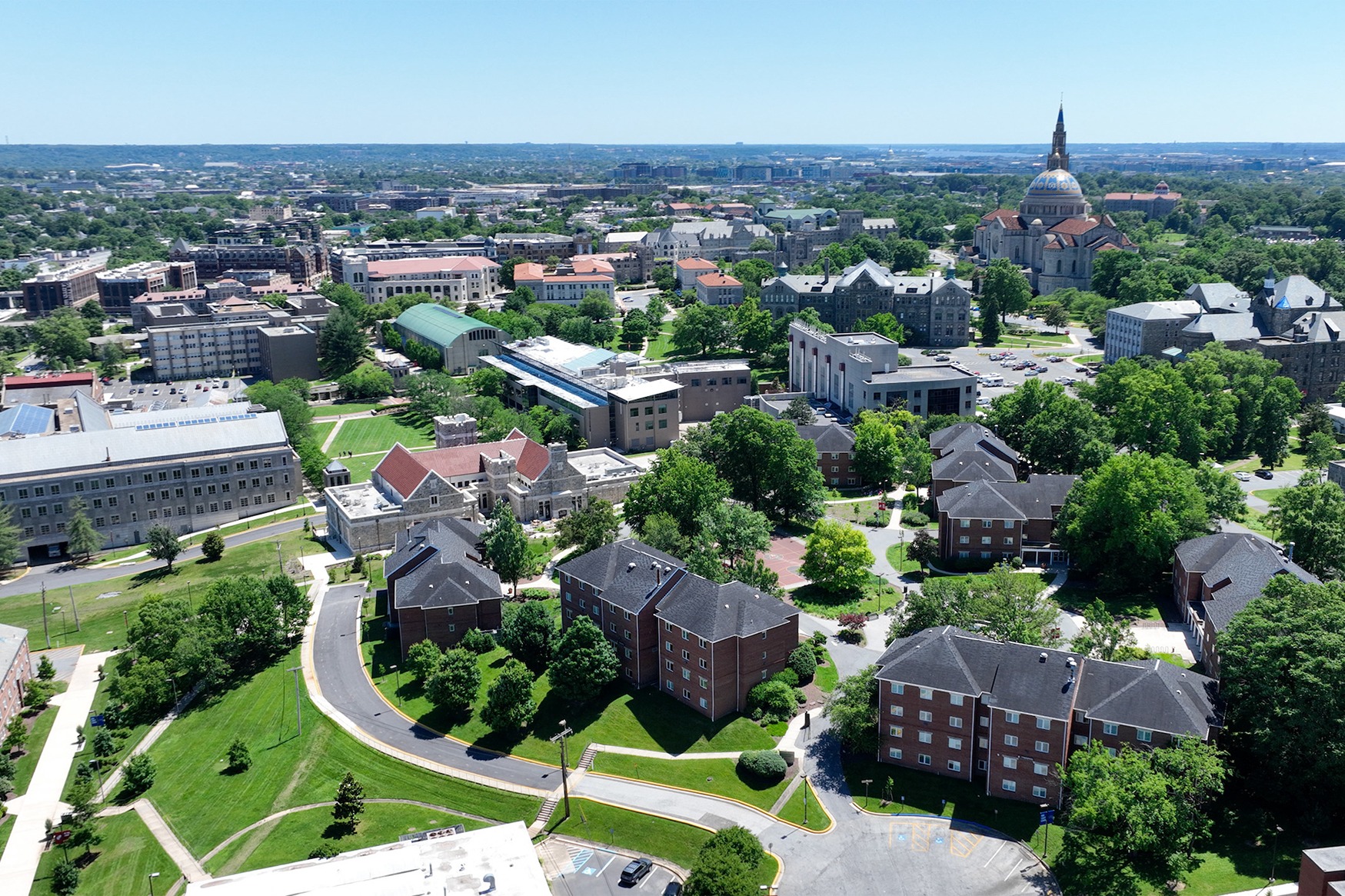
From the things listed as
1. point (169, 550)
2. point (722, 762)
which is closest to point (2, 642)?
point (169, 550)

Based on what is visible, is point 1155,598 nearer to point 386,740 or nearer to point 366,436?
point 386,740

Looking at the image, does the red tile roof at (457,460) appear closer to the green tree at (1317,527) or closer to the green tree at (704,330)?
the green tree at (704,330)

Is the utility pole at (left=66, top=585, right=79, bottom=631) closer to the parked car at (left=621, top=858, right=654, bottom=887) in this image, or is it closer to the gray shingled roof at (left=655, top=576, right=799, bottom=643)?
the gray shingled roof at (left=655, top=576, right=799, bottom=643)

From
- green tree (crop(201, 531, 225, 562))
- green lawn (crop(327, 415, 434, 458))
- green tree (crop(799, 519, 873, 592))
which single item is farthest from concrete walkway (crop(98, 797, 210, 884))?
green lawn (crop(327, 415, 434, 458))

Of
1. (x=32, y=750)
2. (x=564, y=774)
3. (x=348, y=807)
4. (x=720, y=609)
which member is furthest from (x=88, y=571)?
(x=720, y=609)

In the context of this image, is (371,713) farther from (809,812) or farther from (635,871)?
(809,812)

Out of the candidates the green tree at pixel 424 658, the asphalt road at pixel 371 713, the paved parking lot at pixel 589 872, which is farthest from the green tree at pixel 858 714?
→ the green tree at pixel 424 658
